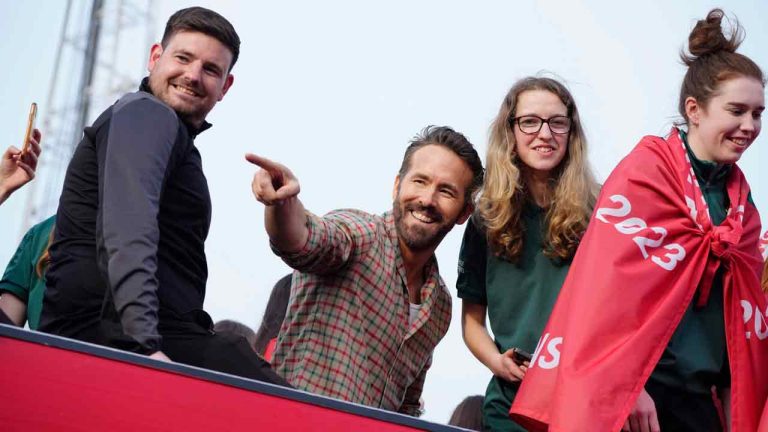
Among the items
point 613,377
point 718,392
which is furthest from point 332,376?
point 718,392

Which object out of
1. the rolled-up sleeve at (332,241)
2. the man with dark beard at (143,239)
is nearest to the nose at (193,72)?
the man with dark beard at (143,239)

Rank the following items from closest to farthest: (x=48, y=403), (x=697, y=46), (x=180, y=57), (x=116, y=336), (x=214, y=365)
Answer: (x=48, y=403)
(x=116, y=336)
(x=214, y=365)
(x=180, y=57)
(x=697, y=46)

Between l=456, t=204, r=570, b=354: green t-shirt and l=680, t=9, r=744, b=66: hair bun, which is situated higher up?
l=680, t=9, r=744, b=66: hair bun

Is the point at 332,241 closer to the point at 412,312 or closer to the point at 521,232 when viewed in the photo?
the point at 412,312

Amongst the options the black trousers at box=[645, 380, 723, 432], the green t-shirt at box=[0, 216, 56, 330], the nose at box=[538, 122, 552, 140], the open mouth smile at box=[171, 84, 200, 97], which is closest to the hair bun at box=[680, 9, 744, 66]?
the nose at box=[538, 122, 552, 140]

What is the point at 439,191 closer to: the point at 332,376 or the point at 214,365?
the point at 332,376

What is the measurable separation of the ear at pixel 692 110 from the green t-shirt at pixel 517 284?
42 cm

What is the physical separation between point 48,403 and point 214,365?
44cm

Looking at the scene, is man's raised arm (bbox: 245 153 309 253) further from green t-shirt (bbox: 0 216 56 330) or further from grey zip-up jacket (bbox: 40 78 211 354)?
green t-shirt (bbox: 0 216 56 330)

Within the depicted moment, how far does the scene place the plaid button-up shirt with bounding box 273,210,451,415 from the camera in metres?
2.67

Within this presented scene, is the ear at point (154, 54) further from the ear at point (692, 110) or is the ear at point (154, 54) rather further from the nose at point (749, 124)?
the nose at point (749, 124)

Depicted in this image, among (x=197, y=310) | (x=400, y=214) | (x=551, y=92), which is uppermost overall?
Result: (x=551, y=92)

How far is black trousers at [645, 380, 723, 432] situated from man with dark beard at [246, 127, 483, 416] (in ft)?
2.11

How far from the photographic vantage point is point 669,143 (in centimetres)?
265
